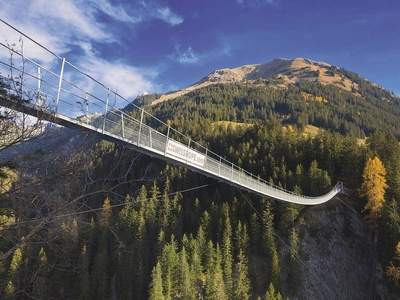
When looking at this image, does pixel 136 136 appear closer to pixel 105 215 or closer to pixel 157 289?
pixel 157 289

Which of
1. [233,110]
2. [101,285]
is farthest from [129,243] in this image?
[233,110]

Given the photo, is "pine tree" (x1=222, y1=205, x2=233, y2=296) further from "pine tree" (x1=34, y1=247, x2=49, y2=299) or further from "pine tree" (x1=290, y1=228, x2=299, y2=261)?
"pine tree" (x1=34, y1=247, x2=49, y2=299)

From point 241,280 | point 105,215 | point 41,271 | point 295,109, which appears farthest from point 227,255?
point 295,109

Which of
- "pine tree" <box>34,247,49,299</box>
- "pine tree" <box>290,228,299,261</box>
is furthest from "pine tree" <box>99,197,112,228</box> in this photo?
"pine tree" <box>290,228,299,261</box>

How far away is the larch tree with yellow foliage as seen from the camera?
36531 millimetres

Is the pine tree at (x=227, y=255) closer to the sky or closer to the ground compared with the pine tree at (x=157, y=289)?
closer to the sky

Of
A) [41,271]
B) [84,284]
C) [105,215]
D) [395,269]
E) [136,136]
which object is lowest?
[84,284]

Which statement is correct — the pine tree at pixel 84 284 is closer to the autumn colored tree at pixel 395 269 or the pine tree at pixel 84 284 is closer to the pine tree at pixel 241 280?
the pine tree at pixel 241 280

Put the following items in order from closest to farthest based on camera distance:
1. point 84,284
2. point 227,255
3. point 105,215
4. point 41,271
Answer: point 41,271, point 227,255, point 84,284, point 105,215

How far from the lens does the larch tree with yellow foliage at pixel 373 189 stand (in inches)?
1438

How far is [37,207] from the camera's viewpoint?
602 cm

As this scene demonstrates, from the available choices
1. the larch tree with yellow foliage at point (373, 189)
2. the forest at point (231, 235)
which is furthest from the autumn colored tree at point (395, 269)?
the larch tree with yellow foliage at point (373, 189)

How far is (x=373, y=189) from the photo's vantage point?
1455 inches

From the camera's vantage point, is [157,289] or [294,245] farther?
[294,245]
